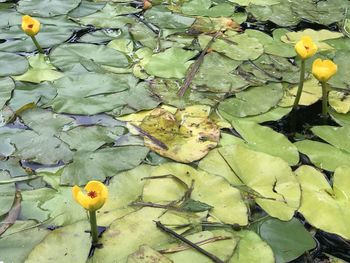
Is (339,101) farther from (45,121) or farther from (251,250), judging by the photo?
(45,121)

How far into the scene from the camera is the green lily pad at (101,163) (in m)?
1.27

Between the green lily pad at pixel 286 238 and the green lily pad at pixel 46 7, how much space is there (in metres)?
1.42

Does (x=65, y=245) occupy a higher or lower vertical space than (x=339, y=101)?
lower

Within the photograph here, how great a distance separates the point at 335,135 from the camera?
4.66 ft

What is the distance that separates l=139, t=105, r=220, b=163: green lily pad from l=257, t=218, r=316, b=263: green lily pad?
1.01 ft

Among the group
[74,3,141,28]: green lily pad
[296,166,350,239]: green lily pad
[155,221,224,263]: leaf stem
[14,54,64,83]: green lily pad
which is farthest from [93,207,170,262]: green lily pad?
[74,3,141,28]: green lily pad

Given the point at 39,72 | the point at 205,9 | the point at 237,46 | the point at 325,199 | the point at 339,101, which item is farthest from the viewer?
the point at 205,9

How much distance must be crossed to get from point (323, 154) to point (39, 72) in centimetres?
106

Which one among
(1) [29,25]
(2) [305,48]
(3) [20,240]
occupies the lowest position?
(3) [20,240]

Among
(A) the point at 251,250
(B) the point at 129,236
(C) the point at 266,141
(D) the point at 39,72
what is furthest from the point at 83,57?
(A) the point at 251,250

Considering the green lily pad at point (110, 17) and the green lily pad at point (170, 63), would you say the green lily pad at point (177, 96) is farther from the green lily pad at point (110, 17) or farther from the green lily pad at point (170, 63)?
the green lily pad at point (110, 17)

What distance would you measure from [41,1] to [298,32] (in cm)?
120

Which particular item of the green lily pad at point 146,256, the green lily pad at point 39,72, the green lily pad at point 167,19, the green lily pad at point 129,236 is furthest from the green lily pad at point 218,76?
the green lily pad at point 146,256

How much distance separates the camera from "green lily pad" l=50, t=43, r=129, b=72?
1738mm
